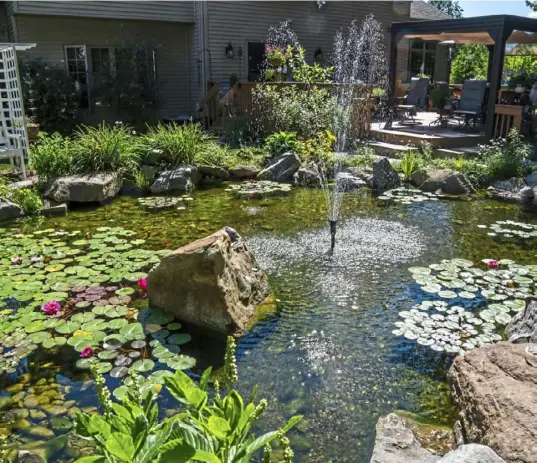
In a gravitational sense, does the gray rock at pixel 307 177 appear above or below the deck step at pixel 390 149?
below

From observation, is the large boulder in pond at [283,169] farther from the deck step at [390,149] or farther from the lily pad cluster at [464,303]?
the lily pad cluster at [464,303]

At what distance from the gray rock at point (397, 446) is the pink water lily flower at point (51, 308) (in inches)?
102

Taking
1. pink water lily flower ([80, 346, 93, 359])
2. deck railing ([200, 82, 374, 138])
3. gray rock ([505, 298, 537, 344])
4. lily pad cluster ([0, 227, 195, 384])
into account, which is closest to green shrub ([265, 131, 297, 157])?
deck railing ([200, 82, 374, 138])

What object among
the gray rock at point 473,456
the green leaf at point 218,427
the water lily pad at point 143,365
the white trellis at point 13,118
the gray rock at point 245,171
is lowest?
the water lily pad at point 143,365

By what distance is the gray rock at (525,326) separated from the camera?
3.25 meters

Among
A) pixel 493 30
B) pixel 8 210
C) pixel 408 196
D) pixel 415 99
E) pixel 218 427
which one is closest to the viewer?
pixel 218 427

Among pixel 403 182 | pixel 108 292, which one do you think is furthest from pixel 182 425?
pixel 403 182

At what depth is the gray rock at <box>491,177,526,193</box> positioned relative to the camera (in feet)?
25.6

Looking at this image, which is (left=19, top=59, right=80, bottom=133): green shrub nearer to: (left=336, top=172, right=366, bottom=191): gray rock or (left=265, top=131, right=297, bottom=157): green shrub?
(left=265, top=131, right=297, bottom=157): green shrub

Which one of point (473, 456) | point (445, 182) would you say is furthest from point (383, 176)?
point (473, 456)

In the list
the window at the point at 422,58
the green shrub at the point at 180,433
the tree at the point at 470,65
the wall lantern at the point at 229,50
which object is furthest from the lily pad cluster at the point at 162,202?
the tree at the point at 470,65

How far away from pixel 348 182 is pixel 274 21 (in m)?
8.31

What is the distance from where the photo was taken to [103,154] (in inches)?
314

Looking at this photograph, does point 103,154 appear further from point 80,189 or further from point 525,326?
point 525,326
